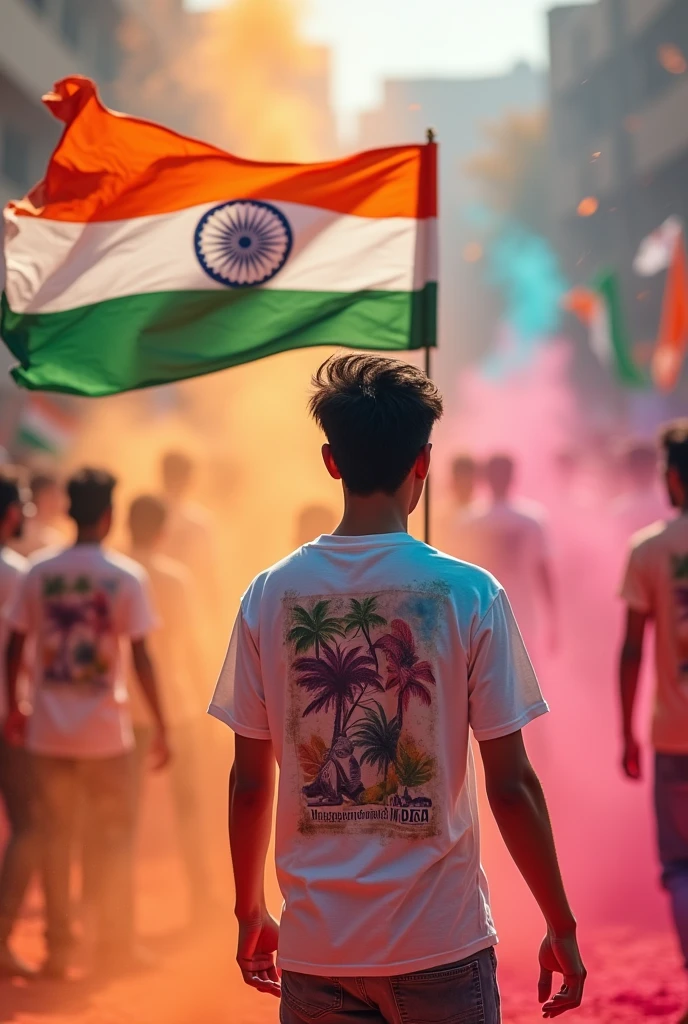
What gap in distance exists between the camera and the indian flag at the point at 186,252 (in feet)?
15.5

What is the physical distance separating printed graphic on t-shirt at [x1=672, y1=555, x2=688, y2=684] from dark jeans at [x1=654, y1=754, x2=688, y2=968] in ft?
1.08

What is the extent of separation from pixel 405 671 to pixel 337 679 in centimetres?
13

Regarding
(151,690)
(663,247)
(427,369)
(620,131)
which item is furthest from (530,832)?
(620,131)

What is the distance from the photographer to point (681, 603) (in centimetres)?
482

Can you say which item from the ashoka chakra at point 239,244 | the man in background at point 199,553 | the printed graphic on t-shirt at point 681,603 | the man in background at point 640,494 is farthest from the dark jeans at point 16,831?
the man in background at point 640,494

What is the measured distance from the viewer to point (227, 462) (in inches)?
367

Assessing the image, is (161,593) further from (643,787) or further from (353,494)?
(353,494)

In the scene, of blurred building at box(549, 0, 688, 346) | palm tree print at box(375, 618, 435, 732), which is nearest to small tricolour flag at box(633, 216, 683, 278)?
palm tree print at box(375, 618, 435, 732)

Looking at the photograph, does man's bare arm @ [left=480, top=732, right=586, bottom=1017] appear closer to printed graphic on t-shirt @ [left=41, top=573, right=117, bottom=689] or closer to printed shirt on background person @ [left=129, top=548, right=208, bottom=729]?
printed graphic on t-shirt @ [left=41, top=573, right=117, bottom=689]

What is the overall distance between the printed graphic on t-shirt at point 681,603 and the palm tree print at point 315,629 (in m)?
2.68

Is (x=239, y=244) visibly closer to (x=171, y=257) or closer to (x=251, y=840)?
(x=171, y=257)

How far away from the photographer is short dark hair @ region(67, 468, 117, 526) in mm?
5461

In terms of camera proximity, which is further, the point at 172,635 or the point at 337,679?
the point at 172,635

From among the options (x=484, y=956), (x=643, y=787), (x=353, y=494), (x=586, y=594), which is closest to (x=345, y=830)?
(x=484, y=956)
